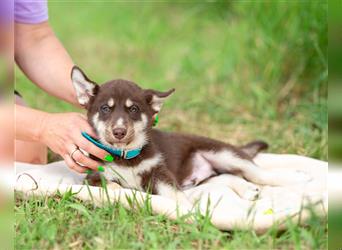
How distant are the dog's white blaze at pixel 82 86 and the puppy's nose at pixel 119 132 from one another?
40 cm

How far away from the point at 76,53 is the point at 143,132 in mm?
5070

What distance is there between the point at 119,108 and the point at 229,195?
0.87 metres

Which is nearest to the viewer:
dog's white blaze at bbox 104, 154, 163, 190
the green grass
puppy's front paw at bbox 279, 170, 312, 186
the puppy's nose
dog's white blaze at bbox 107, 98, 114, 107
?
the green grass

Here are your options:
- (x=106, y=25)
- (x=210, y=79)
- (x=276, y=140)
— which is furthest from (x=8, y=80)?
(x=106, y=25)

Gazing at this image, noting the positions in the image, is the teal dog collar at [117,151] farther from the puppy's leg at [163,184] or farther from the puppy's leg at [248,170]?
the puppy's leg at [248,170]

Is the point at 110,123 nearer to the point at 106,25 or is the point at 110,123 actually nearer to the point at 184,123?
the point at 184,123

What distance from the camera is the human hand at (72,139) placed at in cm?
369

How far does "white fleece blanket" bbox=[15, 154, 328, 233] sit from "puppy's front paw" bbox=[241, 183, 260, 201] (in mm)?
46

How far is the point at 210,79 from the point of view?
6711 mm

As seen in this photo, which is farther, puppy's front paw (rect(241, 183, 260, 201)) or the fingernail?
puppy's front paw (rect(241, 183, 260, 201))

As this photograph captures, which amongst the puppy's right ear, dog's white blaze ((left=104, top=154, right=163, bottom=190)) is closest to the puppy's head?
the puppy's right ear

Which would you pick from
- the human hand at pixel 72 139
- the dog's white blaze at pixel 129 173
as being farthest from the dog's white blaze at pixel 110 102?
the dog's white blaze at pixel 129 173

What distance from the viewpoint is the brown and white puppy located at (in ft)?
12.0

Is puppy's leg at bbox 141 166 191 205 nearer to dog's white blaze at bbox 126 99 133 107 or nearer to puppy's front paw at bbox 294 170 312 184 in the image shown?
dog's white blaze at bbox 126 99 133 107
